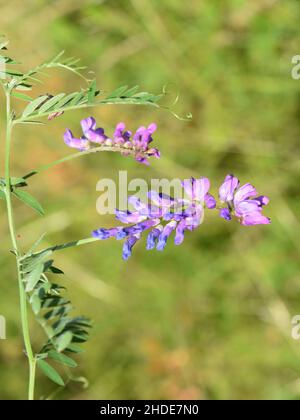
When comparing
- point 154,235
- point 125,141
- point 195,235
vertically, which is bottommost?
point 154,235

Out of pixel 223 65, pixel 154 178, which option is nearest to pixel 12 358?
pixel 154 178

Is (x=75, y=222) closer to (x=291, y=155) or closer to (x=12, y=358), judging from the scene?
(x=12, y=358)

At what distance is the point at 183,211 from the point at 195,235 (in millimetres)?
2001

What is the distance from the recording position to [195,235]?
3156mm

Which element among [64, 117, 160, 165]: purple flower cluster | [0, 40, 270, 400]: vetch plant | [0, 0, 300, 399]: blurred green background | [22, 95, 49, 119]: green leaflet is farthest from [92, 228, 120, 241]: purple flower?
[0, 0, 300, 399]: blurred green background

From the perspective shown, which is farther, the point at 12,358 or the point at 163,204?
the point at 12,358

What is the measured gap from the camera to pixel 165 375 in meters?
3.08

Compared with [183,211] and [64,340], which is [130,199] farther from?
[64,340]

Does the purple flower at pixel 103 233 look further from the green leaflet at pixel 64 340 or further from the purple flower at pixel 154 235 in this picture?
the green leaflet at pixel 64 340

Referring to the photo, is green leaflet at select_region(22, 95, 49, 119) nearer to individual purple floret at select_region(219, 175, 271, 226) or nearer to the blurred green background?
individual purple floret at select_region(219, 175, 271, 226)

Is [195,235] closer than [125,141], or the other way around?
[125,141]

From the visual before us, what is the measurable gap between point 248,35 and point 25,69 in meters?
1.03

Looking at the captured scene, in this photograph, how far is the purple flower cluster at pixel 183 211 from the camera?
1.15 meters

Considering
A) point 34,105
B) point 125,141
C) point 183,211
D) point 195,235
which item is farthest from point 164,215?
point 195,235
